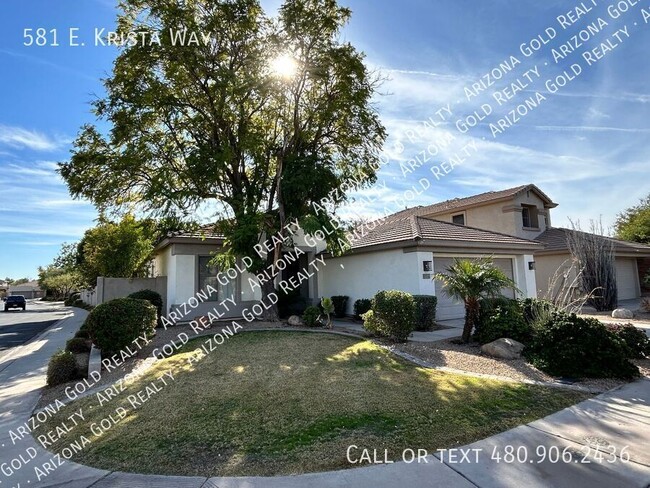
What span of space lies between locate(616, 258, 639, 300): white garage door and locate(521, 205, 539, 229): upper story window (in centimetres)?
478

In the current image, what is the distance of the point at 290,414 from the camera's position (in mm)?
4840

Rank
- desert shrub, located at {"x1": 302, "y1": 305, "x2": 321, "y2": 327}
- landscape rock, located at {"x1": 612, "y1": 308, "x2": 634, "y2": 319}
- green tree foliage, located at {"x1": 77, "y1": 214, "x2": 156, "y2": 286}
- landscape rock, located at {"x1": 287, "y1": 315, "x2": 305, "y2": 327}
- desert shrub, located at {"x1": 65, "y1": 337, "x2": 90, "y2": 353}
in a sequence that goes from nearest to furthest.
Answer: desert shrub, located at {"x1": 65, "y1": 337, "x2": 90, "y2": 353} → desert shrub, located at {"x1": 302, "y1": 305, "x2": 321, "y2": 327} → landscape rock, located at {"x1": 287, "y1": 315, "x2": 305, "y2": 327} → landscape rock, located at {"x1": 612, "y1": 308, "x2": 634, "y2": 319} → green tree foliage, located at {"x1": 77, "y1": 214, "x2": 156, "y2": 286}

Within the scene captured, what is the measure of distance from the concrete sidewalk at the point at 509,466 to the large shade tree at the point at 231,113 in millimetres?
7904

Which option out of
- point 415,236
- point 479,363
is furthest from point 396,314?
point 415,236

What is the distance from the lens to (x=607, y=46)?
30.2ft

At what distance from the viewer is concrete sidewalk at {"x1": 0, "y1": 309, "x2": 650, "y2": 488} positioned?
322 centimetres

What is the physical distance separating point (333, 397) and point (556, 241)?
2059cm

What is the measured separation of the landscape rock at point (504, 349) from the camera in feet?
24.6

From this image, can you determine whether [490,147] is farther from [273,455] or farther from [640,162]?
[273,455]

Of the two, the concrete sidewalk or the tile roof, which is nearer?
the concrete sidewalk

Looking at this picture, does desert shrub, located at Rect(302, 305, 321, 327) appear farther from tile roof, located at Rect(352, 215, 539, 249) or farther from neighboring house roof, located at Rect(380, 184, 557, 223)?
neighboring house roof, located at Rect(380, 184, 557, 223)

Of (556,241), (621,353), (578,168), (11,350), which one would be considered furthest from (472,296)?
(556,241)

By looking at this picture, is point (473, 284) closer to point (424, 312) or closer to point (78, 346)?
point (424, 312)

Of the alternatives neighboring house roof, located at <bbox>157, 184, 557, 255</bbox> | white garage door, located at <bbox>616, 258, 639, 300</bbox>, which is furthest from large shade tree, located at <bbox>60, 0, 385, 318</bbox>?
white garage door, located at <bbox>616, 258, 639, 300</bbox>
